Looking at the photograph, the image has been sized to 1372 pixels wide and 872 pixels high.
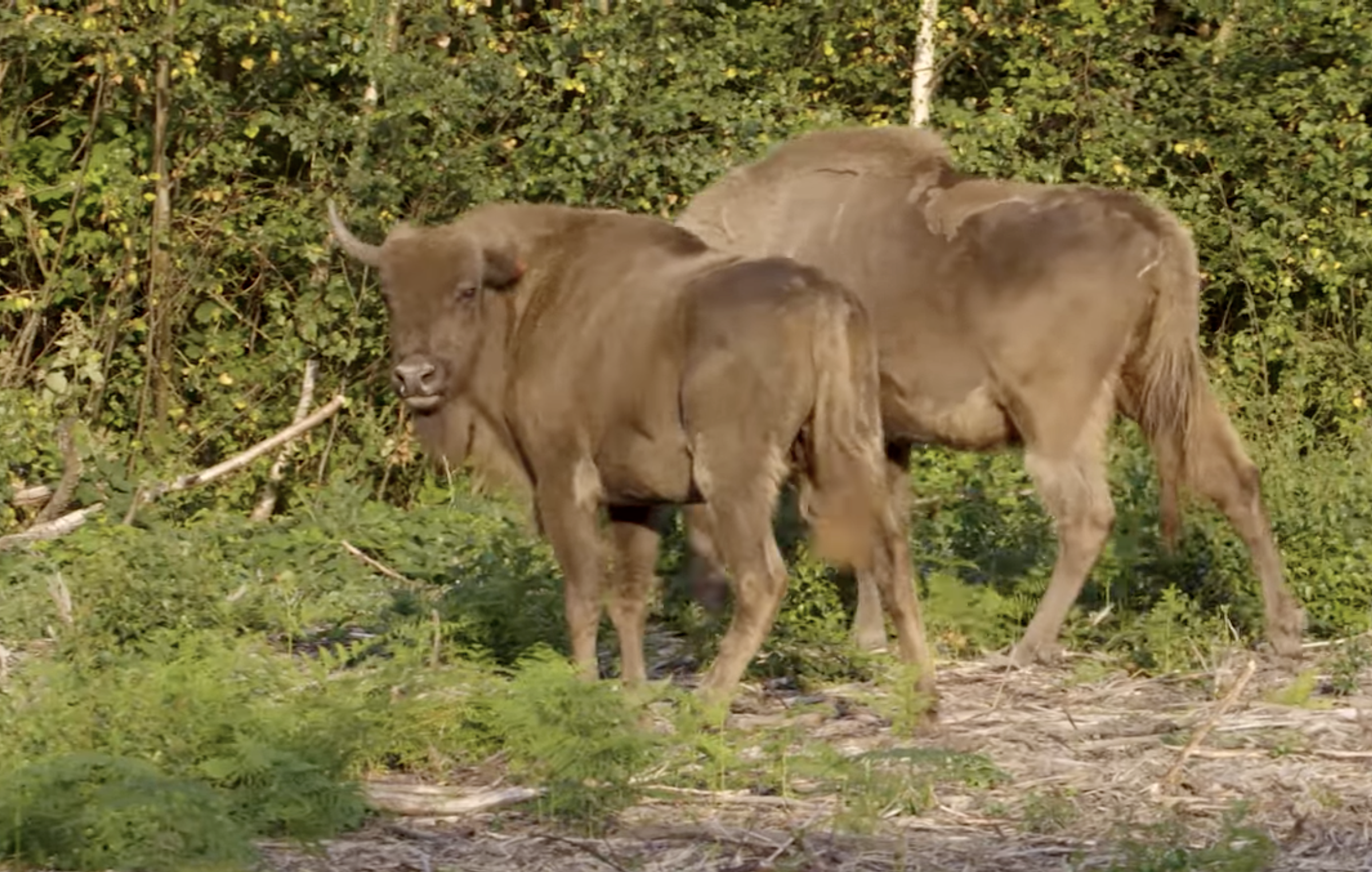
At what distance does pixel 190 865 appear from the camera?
6.62 m

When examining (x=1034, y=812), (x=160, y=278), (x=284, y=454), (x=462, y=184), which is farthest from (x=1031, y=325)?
(x=160, y=278)

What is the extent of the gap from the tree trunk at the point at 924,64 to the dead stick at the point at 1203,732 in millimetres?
7807

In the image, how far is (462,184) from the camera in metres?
15.0

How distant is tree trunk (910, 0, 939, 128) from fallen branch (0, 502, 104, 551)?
5925mm

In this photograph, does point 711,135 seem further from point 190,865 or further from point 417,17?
point 190,865

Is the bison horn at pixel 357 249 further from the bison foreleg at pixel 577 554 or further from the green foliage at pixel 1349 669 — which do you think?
the green foliage at pixel 1349 669

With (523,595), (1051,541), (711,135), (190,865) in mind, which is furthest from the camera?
(711,135)

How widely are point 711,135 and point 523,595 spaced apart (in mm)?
5807

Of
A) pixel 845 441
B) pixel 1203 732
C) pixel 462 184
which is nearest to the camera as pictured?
pixel 1203 732

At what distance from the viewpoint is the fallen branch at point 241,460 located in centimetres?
1295

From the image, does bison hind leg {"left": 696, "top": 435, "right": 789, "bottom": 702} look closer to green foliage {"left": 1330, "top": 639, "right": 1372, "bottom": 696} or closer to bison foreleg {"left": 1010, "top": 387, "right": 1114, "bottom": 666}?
bison foreleg {"left": 1010, "top": 387, "right": 1114, "bottom": 666}

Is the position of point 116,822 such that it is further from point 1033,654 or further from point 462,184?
point 462,184

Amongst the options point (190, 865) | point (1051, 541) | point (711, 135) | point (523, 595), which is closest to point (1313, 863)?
point (190, 865)

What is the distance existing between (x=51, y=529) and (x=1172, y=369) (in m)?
5.57
